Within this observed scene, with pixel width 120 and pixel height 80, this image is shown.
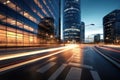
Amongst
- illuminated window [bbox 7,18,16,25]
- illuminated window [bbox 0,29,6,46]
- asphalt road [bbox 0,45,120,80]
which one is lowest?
asphalt road [bbox 0,45,120,80]

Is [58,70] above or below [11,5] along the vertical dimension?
below

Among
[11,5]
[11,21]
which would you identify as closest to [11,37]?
[11,21]

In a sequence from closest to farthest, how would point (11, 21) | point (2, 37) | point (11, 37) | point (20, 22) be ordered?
1. point (2, 37)
2. point (11, 21)
3. point (11, 37)
4. point (20, 22)

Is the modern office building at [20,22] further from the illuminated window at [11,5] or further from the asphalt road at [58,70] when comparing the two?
the asphalt road at [58,70]

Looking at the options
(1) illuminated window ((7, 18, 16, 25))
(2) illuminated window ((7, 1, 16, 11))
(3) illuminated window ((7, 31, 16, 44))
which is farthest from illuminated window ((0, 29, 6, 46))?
(2) illuminated window ((7, 1, 16, 11))

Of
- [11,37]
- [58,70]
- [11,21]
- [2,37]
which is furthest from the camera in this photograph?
[11,37]

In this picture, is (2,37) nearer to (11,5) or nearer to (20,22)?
(11,5)

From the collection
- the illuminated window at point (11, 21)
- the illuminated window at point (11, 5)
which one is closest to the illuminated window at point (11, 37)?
the illuminated window at point (11, 21)

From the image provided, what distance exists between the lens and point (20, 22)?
43281 millimetres

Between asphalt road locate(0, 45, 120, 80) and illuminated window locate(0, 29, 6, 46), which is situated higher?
illuminated window locate(0, 29, 6, 46)

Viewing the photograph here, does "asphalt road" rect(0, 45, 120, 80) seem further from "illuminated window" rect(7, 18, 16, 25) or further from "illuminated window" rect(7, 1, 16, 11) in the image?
"illuminated window" rect(7, 1, 16, 11)

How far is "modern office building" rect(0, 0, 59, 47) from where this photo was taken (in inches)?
1364

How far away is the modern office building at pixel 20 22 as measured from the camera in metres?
34.7

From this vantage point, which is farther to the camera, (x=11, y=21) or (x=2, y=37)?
(x=11, y=21)
